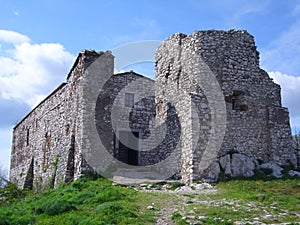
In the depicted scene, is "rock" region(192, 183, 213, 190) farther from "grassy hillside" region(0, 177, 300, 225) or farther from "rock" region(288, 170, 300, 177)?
"rock" region(288, 170, 300, 177)

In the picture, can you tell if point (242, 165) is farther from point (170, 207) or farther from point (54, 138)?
point (54, 138)

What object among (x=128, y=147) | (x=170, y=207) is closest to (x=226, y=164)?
(x=170, y=207)

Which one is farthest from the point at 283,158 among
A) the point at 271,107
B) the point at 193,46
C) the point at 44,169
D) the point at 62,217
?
the point at 44,169

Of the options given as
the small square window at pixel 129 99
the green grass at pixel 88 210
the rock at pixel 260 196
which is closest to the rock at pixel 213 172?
the rock at pixel 260 196

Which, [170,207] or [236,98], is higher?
[236,98]

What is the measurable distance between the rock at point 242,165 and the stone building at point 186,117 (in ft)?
0.13

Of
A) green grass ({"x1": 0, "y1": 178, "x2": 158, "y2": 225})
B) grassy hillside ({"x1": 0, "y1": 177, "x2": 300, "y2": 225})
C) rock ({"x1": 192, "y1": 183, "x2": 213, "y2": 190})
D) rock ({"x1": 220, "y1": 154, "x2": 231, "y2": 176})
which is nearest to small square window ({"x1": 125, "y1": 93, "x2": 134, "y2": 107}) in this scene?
rock ({"x1": 220, "y1": 154, "x2": 231, "y2": 176})

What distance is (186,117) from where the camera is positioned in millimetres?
16469

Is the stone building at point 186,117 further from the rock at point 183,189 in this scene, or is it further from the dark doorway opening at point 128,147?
the rock at point 183,189

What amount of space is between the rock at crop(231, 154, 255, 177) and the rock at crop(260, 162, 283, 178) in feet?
1.75

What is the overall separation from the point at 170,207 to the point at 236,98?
7.90 meters

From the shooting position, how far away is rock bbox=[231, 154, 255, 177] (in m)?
15.5

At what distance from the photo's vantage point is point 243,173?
1555cm

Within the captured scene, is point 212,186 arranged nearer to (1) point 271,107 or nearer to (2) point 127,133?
(1) point 271,107
